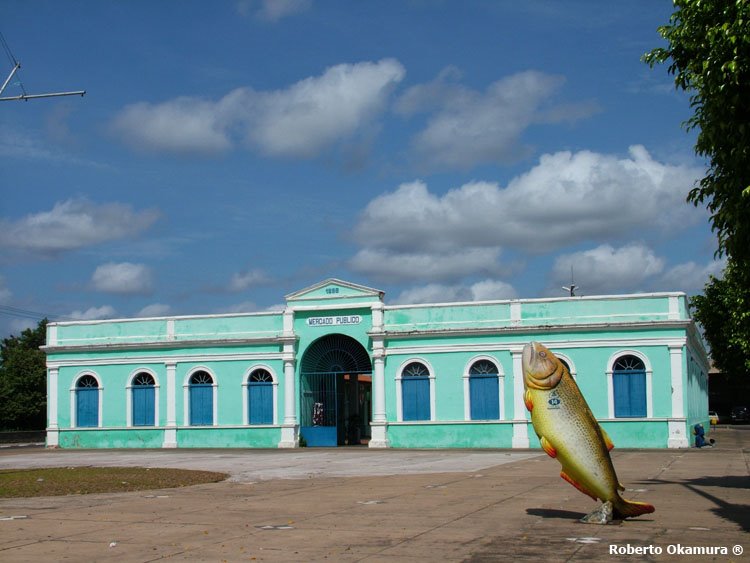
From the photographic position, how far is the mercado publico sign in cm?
3459

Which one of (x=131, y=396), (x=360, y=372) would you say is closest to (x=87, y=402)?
(x=131, y=396)

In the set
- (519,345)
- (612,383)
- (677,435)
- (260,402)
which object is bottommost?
(677,435)

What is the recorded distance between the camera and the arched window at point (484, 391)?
107 ft

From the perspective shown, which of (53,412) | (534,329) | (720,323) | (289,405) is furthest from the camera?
(720,323)

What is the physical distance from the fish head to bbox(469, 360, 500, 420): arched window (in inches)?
821

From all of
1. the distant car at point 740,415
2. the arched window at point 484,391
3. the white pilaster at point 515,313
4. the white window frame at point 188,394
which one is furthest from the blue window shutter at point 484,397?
the distant car at point 740,415

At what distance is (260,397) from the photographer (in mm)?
35125

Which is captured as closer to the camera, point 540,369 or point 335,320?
point 540,369

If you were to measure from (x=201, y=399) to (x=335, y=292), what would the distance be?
22.1 feet

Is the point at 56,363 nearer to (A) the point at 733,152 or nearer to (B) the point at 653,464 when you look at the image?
(B) the point at 653,464

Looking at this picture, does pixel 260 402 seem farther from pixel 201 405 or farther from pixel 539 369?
pixel 539 369

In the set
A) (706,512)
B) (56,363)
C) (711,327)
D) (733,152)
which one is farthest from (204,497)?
(711,327)

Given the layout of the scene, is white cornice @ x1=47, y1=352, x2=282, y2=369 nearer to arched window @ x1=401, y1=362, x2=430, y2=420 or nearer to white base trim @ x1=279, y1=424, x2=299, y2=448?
white base trim @ x1=279, y1=424, x2=299, y2=448

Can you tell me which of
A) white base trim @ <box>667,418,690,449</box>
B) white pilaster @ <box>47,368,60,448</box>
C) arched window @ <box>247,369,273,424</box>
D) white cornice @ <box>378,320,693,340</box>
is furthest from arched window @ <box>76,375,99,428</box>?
white base trim @ <box>667,418,690,449</box>
